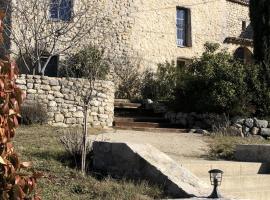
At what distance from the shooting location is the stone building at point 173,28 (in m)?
22.0

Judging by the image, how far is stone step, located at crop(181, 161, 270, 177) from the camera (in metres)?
8.39

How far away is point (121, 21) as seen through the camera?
72.4 ft

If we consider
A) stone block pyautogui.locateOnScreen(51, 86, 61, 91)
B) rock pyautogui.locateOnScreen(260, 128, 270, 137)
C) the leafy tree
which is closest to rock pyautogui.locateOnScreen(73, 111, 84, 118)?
stone block pyautogui.locateOnScreen(51, 86, 61, 91)

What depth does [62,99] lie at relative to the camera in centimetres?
1473

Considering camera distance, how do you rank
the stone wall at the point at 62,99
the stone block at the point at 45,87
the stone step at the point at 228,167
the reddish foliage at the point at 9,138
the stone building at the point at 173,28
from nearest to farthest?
1. the reddish foliage at the point at 9,138
2. the stone step at the point at 228,167
3. the stone wall at the point at 62,99
4. the stone block at the point at 45,87
5. the stone building at the point at 173,28

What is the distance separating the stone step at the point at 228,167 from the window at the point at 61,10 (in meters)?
9.48

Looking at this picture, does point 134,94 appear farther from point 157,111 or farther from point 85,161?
point 85,161

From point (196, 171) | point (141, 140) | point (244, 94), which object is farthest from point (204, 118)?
point (196, 171)

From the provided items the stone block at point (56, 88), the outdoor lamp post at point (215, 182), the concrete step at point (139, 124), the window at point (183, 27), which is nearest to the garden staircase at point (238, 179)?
the outdoor lamp post at point (215, 182)

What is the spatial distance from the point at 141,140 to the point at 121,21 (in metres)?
10.5

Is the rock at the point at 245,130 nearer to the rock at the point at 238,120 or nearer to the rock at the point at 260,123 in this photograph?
the rock at the point at 238,120

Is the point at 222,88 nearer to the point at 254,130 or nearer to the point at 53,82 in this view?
the point at 254,130

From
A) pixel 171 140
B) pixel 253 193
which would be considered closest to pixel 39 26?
pixel 171 140

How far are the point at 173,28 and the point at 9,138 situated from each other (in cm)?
2092
